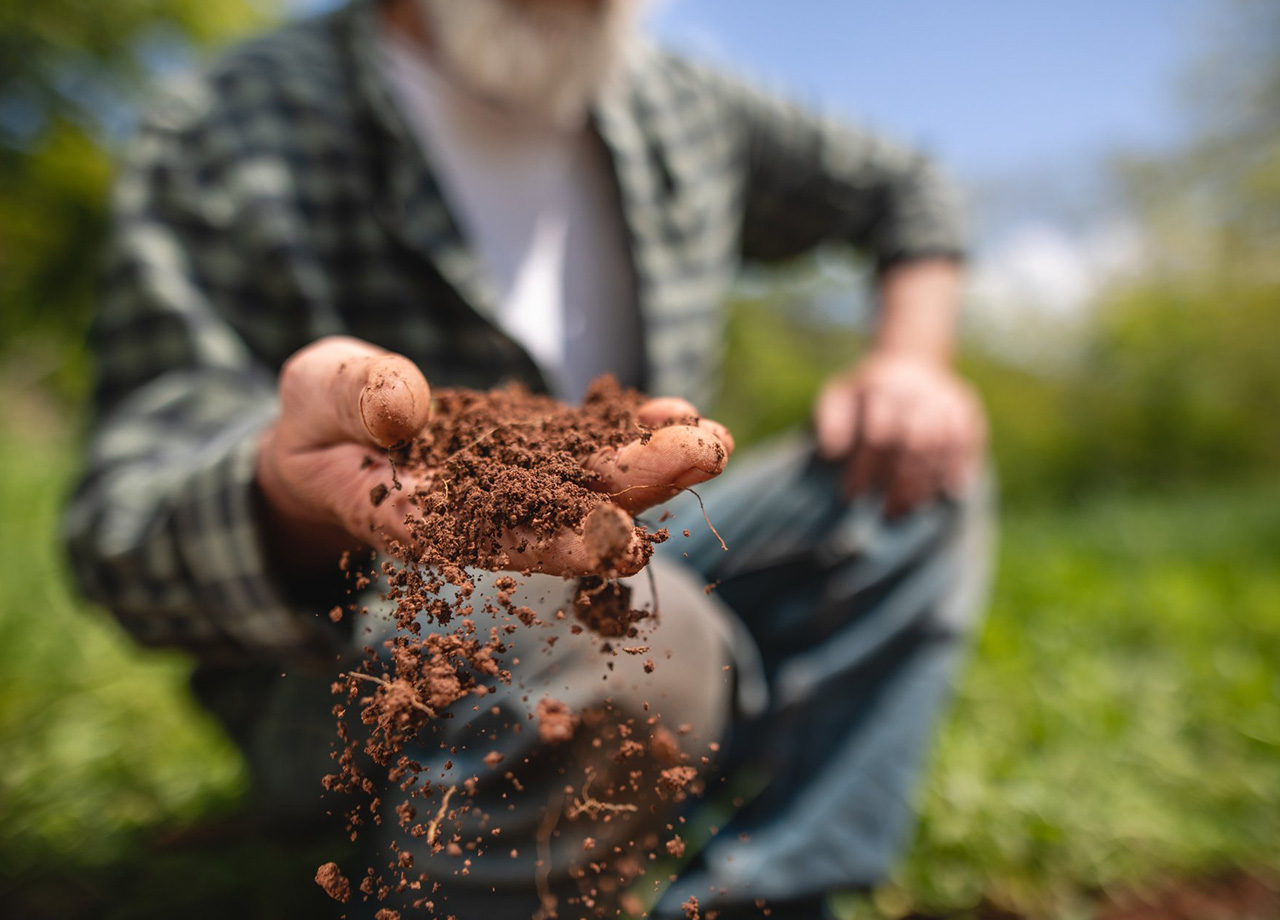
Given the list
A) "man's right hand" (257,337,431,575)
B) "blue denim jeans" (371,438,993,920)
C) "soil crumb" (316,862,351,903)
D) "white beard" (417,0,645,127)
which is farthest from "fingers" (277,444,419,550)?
"white beard" (417,0,645,127)

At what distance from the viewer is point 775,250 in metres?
2.30

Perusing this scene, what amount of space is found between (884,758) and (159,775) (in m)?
1.67

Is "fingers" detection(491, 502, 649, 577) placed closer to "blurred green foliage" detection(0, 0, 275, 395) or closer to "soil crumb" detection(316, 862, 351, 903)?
"soil crumb" detection(316, 862, 351, 903)

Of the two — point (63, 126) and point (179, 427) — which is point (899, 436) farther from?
point (63, 126)

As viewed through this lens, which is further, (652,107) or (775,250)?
(775,250)

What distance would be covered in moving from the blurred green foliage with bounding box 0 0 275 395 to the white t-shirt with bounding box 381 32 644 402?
10.4m

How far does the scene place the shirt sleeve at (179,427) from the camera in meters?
0.94

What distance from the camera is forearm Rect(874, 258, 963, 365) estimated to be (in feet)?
5.95

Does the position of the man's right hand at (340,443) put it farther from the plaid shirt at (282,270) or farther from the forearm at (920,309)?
the forearm at (920,309)

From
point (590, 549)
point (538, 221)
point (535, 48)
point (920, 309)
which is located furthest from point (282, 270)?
point (920, 309)

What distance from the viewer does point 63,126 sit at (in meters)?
9.77

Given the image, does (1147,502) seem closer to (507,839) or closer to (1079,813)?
(1079,813)

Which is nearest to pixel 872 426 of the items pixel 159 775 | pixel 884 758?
pixel 884 758

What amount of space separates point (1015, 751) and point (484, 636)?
1.76 m
